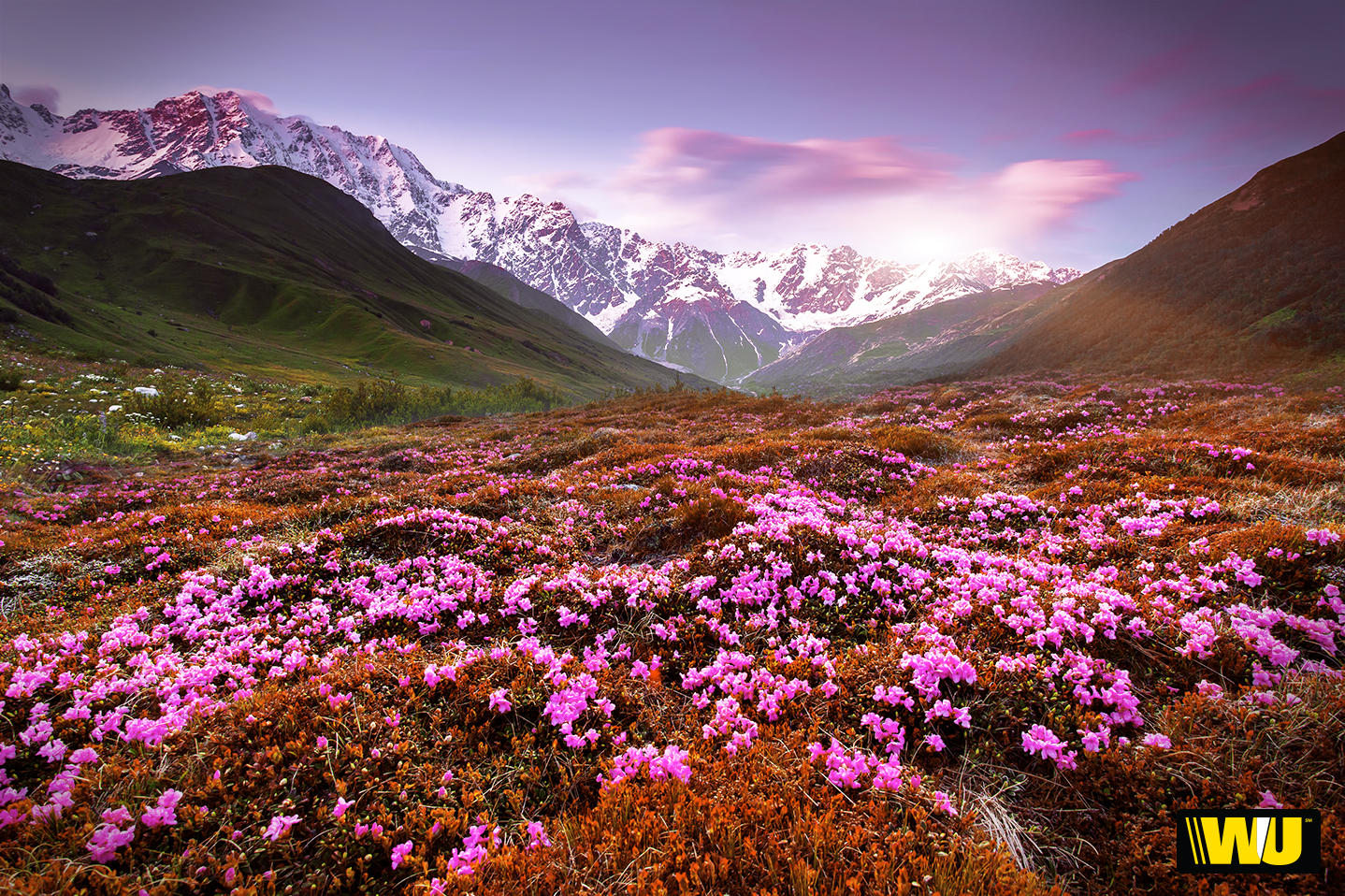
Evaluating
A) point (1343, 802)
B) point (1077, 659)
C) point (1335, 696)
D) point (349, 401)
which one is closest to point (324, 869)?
point (1077, 659)

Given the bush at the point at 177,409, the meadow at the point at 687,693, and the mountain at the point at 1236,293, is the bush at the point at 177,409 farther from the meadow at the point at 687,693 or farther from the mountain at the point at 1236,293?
the mountain at the point at 1236,293

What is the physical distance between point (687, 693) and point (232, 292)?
153080mm

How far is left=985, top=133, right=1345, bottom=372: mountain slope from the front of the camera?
35000 mm

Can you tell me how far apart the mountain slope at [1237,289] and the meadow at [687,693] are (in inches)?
1611

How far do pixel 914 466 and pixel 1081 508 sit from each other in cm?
364

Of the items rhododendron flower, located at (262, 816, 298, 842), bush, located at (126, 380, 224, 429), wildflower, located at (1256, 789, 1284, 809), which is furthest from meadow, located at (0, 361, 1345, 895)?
bush, located at (126, 380, 224, 429)

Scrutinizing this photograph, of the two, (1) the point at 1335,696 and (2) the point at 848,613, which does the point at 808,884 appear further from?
(1) the point at 1335,696

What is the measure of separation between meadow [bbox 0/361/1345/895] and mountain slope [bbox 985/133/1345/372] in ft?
134

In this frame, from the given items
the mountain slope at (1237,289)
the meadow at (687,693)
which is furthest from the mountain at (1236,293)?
the meadow at (687,693)

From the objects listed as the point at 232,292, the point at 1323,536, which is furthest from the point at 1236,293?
the point at 232,292

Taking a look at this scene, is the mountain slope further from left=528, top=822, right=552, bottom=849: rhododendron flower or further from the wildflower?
left=528, top=822, right=552, bottom=849: rhododendron flower

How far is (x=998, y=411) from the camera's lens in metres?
19.4

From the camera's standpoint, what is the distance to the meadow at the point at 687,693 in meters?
2.80

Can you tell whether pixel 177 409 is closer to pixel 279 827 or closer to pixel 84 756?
pixel 84 756
